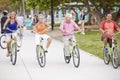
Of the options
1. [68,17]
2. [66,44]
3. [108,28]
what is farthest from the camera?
[66,44]

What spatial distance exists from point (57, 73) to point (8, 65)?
9.13 feet

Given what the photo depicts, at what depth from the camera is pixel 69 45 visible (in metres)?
14.9

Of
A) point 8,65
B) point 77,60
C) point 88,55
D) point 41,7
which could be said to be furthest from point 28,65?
point 41,7

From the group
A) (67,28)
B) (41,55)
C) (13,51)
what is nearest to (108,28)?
(67,28)

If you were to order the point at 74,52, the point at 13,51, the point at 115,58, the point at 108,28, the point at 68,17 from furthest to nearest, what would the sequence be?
the point at 13,51, the point at 68,17, the point at 108,28, the point at 74,52, the point at 115,58

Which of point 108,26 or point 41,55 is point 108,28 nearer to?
point 108,26

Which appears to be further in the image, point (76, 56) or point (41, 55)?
point (41, 55)

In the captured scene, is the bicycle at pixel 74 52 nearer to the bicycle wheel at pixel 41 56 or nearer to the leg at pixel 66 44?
the leg at pixel 66 44

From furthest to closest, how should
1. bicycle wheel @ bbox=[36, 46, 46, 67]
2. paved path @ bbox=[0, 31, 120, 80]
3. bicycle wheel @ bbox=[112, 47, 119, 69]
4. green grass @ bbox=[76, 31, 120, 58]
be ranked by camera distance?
green grass @ bbox=[76, 31, 120, 58] < bicycle wheel @ bbox=[36, 46, 46, 67] < bicycle wheel @ bbox=[112, 47, 119, 69] < paved path @ bbox=[0, 31, 120, 80]

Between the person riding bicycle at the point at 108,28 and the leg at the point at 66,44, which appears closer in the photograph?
the person riding bicycle at the point at 108,28

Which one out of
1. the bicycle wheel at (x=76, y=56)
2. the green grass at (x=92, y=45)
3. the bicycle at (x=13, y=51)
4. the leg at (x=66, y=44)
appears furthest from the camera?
the green grass at (x=92, y=45)

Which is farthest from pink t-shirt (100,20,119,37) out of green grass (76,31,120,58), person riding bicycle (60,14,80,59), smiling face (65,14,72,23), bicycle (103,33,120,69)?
green grass (76,31,120,58)

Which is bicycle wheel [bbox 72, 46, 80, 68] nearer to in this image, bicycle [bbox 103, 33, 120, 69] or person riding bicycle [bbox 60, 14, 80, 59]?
person riding bicycle [bbox 60, 14, 80, 59]

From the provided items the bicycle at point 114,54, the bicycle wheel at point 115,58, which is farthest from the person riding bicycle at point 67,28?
the bicycle wheel at point 115,58
